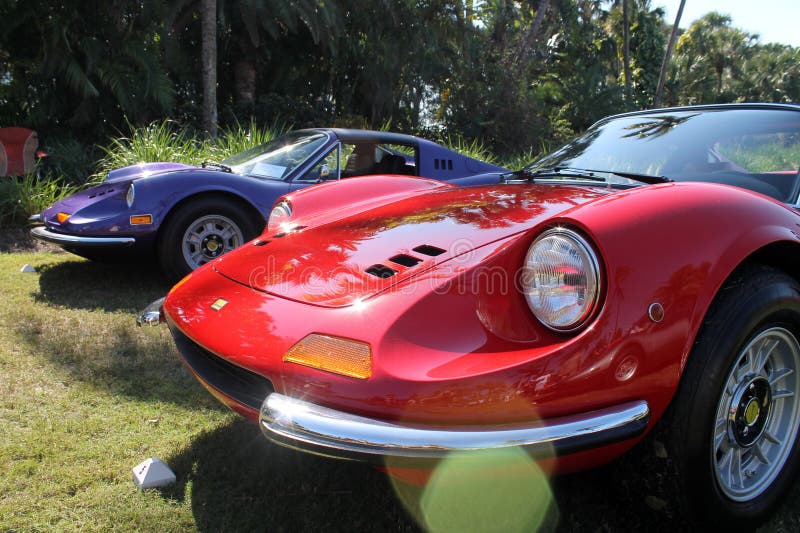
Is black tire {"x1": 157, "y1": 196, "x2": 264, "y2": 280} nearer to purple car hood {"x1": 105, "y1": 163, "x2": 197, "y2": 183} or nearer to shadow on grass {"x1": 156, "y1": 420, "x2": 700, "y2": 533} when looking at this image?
purple car hood {"x1": 105, "y1": 163, "x2": 197, "y2": 183}

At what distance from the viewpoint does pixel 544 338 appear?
1.45 meters

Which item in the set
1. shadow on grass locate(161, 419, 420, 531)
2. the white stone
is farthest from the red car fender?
the white stone

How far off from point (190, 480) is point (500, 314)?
1.16 meters

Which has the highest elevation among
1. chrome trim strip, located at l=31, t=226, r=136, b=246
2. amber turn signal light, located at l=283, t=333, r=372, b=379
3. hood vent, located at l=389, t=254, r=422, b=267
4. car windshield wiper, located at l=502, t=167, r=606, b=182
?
car windshield wiper, located at l=502, t=167, r=606, b=182

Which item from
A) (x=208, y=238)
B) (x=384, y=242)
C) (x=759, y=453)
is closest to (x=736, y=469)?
(x=759, y=453)

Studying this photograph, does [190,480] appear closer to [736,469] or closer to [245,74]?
[736,469]

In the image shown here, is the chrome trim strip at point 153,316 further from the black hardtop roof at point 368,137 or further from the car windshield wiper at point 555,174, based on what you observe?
the black hardtop roof at point 368,137

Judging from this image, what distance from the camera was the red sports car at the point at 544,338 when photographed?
→ 135cm

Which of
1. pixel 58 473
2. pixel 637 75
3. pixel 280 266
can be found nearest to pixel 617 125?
pixel 280 266

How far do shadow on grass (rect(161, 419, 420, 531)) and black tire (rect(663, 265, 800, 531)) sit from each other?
787 millimetres

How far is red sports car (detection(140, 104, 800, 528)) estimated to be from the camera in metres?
1.35

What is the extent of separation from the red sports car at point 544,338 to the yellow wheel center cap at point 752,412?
0.4 inches

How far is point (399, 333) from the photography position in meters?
1.48

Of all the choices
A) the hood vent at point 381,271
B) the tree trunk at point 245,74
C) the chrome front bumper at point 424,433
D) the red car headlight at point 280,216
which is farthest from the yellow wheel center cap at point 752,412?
the tree trunk at point 245,74
